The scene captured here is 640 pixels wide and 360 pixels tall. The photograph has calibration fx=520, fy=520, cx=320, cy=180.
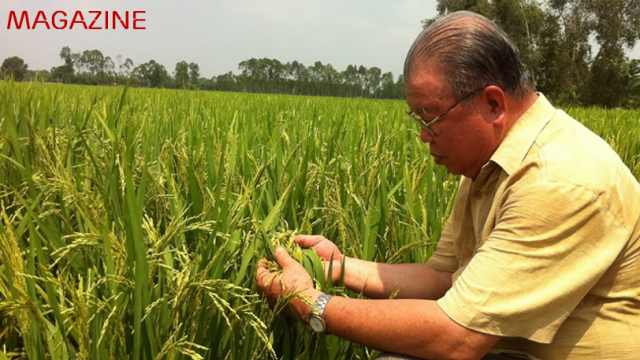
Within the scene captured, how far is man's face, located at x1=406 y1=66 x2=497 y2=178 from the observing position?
1141 millimetres

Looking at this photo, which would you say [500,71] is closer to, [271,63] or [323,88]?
[323,88]

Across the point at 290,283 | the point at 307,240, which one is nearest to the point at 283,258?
the point at 290,283

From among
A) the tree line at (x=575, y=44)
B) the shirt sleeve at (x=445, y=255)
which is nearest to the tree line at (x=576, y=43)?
the tree line at (x=575, y=44)

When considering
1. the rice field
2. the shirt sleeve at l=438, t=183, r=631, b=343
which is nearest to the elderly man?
the shirt sleeve at l=438, t=183, r=631, b=343

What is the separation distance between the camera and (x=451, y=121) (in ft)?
3.83

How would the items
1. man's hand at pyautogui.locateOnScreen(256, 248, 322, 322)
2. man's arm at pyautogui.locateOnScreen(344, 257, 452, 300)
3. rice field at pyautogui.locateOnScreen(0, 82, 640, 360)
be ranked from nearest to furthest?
rice field at pyautogui.locateOnScreen(0, 82, 640, 360)
man's hand at pyautogui.locateOnScreen(256, 248, 322, 322)
man's arm at pyautogui.locateOnScreen(344, 257, 452, 300)

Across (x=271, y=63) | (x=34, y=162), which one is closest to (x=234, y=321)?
(x=34, y=162)

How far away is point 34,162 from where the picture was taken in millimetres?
1724

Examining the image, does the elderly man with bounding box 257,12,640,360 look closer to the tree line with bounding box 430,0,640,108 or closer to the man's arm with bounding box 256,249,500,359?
the man's arm with bounding box 256,249,500,359

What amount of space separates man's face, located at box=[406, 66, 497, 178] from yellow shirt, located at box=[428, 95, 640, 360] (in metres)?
0.06

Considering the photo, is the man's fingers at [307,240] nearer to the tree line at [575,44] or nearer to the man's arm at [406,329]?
the man's arm at [406,329]

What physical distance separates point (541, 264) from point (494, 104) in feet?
1.21

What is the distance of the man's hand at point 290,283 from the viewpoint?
1.09 meters

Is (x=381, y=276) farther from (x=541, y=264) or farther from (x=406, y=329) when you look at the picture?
(x=541, y=264)
